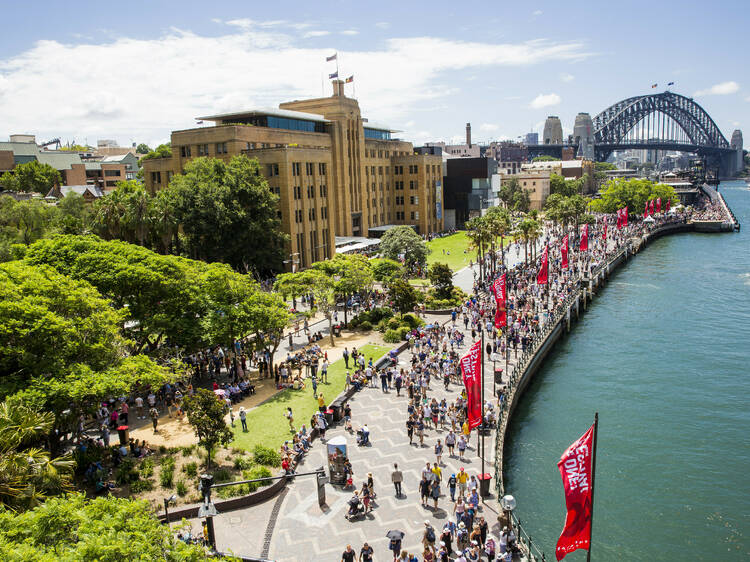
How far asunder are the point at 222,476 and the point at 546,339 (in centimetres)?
3438

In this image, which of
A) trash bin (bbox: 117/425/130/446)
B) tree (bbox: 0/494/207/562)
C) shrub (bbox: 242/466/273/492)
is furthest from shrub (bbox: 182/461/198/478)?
tree (bbox: 0/494/207/562)

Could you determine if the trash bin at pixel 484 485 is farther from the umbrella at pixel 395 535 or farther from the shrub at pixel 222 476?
the shrub at pixel 222 476

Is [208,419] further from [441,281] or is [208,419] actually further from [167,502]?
[441,281]

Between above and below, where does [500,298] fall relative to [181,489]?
above

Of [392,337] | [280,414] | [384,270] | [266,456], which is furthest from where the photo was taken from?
[384,270]

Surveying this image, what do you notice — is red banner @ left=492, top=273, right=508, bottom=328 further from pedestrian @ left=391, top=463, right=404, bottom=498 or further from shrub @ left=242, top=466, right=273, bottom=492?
shrub @ left=242, top=466, right=273, bottom=492

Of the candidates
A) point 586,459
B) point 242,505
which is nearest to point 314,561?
point 242,505

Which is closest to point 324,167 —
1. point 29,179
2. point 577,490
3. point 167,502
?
point 29,179

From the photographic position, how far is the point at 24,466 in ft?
67.4

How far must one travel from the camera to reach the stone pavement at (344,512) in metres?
22.8

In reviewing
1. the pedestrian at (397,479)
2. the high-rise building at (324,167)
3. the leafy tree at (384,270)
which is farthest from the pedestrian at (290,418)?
the high-rise building at (324,167)

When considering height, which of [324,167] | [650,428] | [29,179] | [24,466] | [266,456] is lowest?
[650,428]

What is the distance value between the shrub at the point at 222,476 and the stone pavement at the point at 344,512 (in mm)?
2037

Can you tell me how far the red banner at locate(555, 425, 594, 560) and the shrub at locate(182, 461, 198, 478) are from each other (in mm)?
17525
